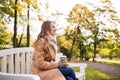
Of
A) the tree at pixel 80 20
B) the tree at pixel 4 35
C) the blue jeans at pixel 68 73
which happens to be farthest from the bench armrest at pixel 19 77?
the tree at pixel 80 20

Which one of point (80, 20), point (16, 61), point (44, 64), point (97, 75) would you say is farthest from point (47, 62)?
point (80, 20)

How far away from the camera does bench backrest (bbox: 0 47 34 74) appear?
3211 millimetres

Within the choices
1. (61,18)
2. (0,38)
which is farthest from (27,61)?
(61,18)

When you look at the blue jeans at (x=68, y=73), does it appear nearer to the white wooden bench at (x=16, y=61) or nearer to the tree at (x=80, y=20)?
the white wooden bench at (x=16, y=61)

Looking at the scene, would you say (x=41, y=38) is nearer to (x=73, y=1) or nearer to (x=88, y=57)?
(x=73, y=1)

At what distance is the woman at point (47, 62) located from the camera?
10.2 feet

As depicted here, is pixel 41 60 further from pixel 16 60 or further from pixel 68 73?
pixel 16 60

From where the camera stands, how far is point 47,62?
10.3 ft

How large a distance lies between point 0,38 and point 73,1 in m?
4.09

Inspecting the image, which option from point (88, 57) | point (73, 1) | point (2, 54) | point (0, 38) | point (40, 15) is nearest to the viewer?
point (2, 54)

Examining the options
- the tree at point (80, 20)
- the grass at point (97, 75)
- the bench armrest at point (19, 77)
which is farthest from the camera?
the tree at point (80, 20)

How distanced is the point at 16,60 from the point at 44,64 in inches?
21.0

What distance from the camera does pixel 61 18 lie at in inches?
566

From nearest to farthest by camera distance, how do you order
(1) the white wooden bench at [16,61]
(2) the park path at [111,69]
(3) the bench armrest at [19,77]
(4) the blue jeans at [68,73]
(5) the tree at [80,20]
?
1. (3) the bench armrest at [19,77]
2. (4) the blue jeans at [68,73]
3. (1) the white wooden bench at [16,61]
4. (2) the park path at [111,69]
5. (5) the tree at [80,20]
